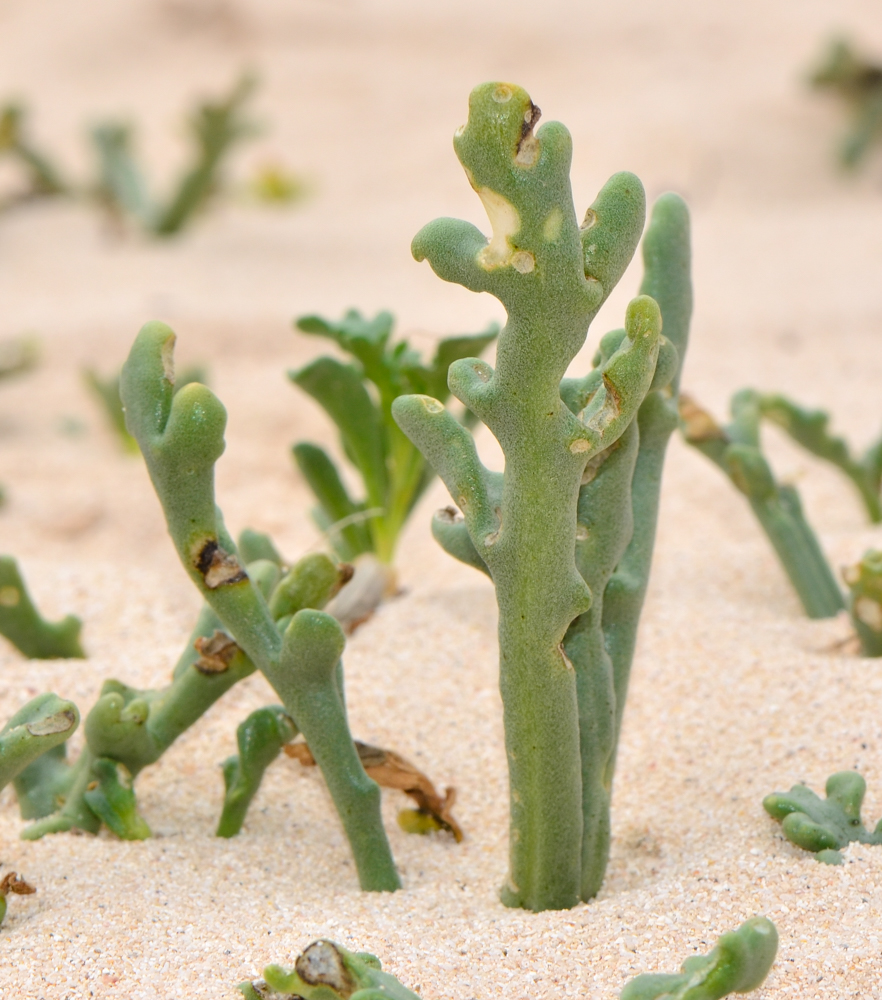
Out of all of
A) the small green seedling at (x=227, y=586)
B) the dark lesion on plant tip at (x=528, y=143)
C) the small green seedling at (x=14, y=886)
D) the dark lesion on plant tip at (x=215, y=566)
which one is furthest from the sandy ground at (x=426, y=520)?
the dark lesion on plant tip at (x=528, y=143)

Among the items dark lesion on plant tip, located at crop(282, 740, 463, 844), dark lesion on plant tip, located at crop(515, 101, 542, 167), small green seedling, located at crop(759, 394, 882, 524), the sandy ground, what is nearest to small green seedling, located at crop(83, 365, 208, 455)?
the sandy ground

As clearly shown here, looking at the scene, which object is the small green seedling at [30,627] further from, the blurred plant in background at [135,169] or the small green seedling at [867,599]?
the blurred plant in background at [135,169]

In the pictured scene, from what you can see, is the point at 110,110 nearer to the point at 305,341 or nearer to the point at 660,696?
the point at 305,341

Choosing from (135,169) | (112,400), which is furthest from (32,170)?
(112,400)

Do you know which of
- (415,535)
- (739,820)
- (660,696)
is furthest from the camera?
(415,535)

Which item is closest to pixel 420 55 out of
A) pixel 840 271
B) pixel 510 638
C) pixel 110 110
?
pixel 110 110

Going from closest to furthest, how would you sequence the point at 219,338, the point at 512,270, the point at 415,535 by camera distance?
the point at 512,270
the point at 415,535
the point at 219,338

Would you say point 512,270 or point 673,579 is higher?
point 512,270

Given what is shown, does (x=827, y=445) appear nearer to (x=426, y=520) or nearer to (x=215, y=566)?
(x=426, y=520)
